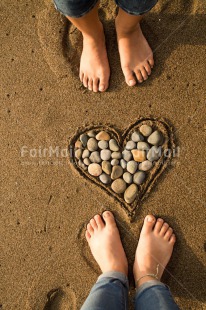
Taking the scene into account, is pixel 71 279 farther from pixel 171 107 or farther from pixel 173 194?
pixel 171 107

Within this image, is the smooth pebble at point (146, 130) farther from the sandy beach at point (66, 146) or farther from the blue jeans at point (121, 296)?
the blue jeans at point (121, 296)

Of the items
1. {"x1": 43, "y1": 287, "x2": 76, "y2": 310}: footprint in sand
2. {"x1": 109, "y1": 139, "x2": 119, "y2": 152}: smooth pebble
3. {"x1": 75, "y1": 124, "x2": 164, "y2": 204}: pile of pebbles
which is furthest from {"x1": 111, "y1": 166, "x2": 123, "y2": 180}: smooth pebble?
{"x1": 43, "y1": 287, "x2": 76, "y2": 310}: footprint in sand

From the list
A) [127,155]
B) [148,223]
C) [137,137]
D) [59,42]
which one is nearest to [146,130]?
[137,137]

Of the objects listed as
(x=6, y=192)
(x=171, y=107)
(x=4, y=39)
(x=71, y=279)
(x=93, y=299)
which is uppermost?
(x=4, y=39)

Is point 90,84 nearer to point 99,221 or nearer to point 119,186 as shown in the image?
point 119,186

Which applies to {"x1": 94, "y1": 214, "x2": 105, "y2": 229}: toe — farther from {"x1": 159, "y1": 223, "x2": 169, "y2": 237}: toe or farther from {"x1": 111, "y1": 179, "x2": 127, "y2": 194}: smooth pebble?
{"x1": 159, "y1": 223, "x2": 169, "y2": 237}: toe

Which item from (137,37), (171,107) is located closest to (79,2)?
(137,37)
